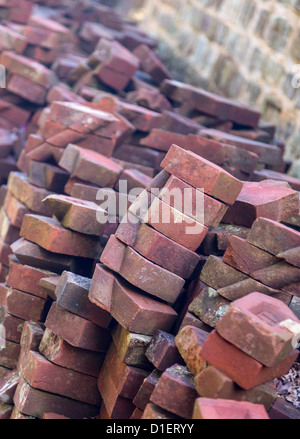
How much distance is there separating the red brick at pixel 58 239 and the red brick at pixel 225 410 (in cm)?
176

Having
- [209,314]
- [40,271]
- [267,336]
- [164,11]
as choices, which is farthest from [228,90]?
[267,336]

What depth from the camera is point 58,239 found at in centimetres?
397

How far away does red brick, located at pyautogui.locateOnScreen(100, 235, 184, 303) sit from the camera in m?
3.46

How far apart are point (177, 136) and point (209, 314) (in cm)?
235

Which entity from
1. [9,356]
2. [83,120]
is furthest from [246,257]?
[83,120]

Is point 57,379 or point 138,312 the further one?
point 57,379

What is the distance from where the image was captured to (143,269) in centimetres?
346

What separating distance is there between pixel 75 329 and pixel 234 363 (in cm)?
122

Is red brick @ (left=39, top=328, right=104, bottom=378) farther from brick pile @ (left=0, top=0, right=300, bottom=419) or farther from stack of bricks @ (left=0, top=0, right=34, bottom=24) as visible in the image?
stack of bricks @ (left=0, top=0, right=34, bottom=24)

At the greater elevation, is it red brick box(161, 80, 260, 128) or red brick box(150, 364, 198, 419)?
red brick box(161, 80, 260, 128)

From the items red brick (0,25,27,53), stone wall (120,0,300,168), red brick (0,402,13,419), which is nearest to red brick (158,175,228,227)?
red brick (0,402,13,419)

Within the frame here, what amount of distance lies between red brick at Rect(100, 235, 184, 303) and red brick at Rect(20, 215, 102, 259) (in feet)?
1.81

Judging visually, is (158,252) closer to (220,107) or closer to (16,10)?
(220,107)

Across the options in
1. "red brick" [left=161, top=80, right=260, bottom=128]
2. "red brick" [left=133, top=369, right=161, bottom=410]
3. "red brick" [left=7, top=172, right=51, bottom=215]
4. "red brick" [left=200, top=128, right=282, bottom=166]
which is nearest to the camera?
Answer: "red brick" [left=133, top=369, right=161, bottom=410]
